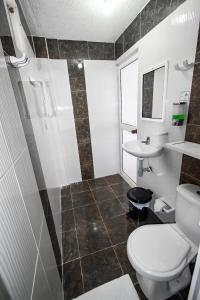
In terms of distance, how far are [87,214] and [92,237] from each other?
1.25 feet

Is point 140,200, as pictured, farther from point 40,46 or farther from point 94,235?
point 40,46

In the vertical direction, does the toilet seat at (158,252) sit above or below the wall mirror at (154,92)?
below

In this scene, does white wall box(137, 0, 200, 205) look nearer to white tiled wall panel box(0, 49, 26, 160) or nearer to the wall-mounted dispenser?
the wall-mounted dispenser

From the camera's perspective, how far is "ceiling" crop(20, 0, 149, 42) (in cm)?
141

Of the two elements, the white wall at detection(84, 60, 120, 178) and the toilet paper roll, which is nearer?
the toilet paper roll

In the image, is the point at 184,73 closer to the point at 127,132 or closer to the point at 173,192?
the point at 173,192

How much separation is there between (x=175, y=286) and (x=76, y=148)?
215 centimetres

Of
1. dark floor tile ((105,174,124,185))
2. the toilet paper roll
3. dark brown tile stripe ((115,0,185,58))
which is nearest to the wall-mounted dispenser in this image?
dark brown tile stripe ((115,0,185,58))

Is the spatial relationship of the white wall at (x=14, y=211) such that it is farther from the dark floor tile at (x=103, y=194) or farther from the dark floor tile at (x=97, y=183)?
the dark floor tile at (x=97, y=183)

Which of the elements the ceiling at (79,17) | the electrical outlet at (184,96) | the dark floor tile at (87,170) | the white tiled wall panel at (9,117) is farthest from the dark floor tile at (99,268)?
the ceiling at (79,17)

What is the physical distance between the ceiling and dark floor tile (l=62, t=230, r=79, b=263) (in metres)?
2.42

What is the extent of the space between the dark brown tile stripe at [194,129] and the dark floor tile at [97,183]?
1596 mm

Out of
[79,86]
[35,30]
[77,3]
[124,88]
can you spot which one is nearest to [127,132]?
[124,88]

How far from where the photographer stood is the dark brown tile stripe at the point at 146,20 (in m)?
→ 1.22
